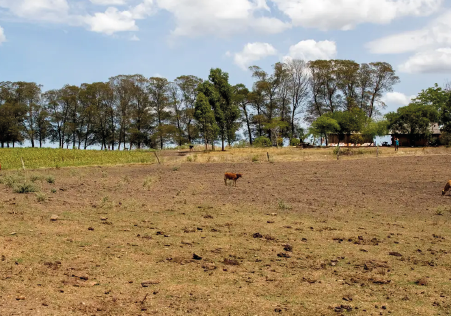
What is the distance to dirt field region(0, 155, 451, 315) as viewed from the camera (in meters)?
5.93

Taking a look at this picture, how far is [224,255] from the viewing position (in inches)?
328

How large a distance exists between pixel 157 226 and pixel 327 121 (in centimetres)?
4835

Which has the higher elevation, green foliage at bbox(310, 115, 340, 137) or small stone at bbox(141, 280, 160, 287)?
green foliage at bbox(310, 115, 340, 137)

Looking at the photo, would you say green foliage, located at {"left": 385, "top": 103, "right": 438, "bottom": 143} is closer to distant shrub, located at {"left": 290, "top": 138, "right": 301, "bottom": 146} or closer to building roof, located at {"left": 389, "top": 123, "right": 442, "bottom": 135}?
building roof, located at {"left": 389, "top": 123, "right": 442, "bottom": 135}

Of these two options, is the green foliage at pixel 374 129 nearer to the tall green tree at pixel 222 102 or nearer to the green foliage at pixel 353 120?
the green foliage at pixel 353 120

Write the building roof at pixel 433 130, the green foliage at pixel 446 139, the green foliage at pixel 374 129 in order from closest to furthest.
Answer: the green foliage at pixel 446 139 → the green foliage at pixel 374 129 → the building roof at pixel 433 130

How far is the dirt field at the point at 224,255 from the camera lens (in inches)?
234

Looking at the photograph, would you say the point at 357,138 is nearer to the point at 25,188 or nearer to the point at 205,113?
the point at 205,113

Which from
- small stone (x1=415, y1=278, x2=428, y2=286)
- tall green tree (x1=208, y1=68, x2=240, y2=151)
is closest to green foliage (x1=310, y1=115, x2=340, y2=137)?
tall green tree (x1=208, y1=68, x2=240, y2=151)

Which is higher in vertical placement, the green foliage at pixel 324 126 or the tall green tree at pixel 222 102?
the tall green tree at pixel 222 102

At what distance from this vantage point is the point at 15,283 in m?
6.35

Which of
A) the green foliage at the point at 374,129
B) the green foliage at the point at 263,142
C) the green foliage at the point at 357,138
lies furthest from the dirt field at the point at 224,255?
the green foliage at the point at 263,142

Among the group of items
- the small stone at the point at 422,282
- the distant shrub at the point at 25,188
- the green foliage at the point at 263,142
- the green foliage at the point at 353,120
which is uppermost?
the green foliage at the point at 353,120

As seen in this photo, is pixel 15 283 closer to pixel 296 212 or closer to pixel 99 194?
pixel 296 212
